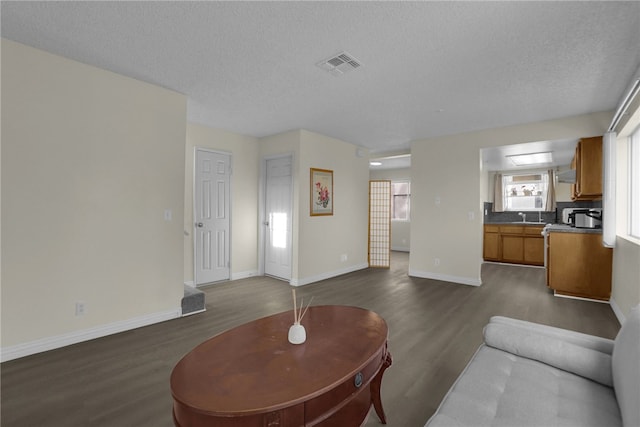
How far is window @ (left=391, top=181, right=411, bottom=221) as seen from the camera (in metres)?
8.80

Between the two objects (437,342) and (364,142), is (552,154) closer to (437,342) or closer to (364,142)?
(364,142)

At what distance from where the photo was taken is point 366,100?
138 inches

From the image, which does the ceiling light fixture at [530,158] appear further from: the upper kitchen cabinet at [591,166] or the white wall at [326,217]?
the white wall at [326,217]

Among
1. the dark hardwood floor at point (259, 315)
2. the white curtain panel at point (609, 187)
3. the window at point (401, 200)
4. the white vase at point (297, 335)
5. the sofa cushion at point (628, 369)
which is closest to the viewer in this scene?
the sofa cushion at point (628, 369)

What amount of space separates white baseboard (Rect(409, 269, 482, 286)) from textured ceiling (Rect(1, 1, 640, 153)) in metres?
2.63

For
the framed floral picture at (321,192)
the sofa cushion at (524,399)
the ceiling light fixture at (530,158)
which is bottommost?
Result: the sofa cushion at (524,399)

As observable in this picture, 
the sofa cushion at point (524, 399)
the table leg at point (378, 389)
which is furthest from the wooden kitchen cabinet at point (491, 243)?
the table leg at point (378, 389)

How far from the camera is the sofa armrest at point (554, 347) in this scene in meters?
1.39

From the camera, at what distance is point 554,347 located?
1514 mm

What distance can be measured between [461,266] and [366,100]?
319 cm

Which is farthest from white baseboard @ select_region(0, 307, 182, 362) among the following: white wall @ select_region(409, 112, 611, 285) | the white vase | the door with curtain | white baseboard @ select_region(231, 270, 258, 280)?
the door with curtain

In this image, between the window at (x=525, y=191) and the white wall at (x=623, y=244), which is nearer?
the white wall at (x=623, y=244)

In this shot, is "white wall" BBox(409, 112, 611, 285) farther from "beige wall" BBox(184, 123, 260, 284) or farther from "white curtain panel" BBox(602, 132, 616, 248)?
"beige wall" BBox(184, 123, 260, 284)

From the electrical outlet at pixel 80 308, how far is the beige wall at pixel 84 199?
0.02 metres
